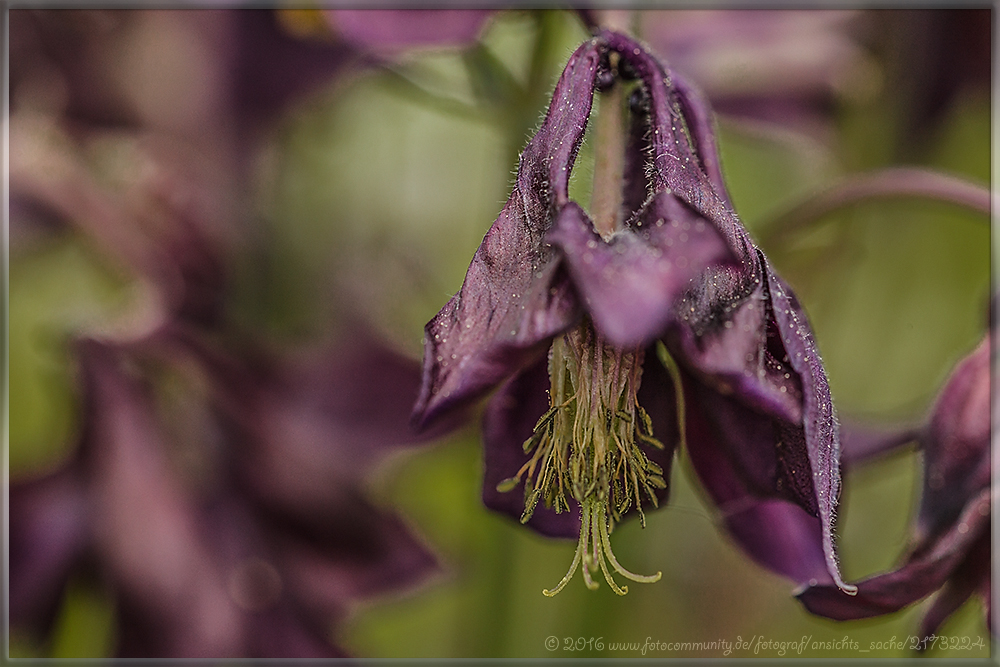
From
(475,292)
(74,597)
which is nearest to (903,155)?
(475,292)

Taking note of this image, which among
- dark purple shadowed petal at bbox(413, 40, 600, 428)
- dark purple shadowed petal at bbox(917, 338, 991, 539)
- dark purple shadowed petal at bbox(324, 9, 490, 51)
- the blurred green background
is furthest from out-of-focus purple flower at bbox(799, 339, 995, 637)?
dark purple shadowed petal at bbox(324, 9, 490, 51)

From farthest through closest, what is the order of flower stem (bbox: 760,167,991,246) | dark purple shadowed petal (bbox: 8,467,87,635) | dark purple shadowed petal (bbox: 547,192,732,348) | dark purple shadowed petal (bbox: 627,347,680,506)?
dark purple shadowed petal (bbox: 8,467,87,635)
flower stem (bbox: 760,167,991,246)
dark purple shadowed petal (bbox: 627,347,680,506)
dark purple shadowed petal (bbox: 547,192,732,348)

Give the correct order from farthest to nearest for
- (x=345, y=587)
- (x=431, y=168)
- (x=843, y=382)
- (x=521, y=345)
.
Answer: (x=431, y=168), (x=843, y=382), (x=345, y=587), (x=521, y=345)

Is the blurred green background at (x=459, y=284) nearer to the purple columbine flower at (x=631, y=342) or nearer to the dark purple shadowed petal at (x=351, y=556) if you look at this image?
the dark purple shadowed petal at (x=351, y=556)

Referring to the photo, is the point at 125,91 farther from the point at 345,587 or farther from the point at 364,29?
the point at 345,587

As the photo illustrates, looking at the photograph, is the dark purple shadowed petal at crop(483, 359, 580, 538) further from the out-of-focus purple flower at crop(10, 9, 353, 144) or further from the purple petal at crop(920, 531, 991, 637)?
→ the out-of-focus purple flower at crop(10, 9, 353, 144)

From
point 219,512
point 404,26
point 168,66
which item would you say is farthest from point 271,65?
point 219,512
